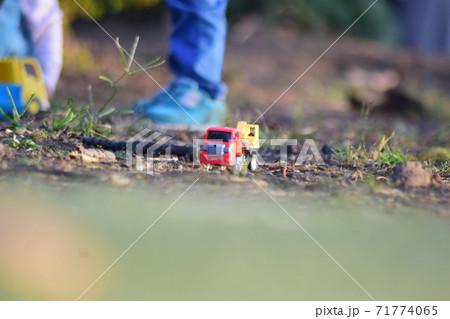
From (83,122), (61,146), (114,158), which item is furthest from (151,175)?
(83,122)

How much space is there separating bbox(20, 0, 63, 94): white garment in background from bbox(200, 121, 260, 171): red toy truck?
155 cm

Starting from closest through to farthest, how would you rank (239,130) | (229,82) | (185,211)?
1. (185,211)
2. (239,130)
3. (229,82)

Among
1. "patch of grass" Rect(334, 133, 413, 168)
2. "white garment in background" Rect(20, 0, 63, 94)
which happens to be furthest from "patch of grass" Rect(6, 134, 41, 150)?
"white garment in background" Rect(20, 0, 63, 94)

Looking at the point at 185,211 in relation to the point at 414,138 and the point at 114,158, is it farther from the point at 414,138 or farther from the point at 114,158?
the point at 414,138

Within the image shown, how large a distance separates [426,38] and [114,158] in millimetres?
8299

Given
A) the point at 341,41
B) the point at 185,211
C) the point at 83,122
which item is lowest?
the point at 185,211

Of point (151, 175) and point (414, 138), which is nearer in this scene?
point (151, 175)

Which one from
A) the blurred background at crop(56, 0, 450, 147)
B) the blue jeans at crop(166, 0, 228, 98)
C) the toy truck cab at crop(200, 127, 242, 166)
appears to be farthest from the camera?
the blurred background at crop(56, 0, 450, 147)

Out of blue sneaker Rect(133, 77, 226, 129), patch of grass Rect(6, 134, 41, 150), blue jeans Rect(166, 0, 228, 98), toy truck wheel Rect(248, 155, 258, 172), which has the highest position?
blue jeans Rect(166, 0, 228, 98)

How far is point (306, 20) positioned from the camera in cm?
733

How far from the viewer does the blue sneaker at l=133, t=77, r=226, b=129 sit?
2.85 meters

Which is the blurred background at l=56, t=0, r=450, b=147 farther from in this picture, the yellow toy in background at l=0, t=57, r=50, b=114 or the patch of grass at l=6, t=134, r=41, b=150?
the patch of grass at l=6, t=134, r=41, b=150

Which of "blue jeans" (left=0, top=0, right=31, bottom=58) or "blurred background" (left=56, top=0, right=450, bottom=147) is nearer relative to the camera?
"blue jeans" (left=0, top=0, right=31, bottom=58)

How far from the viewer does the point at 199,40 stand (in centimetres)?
302
